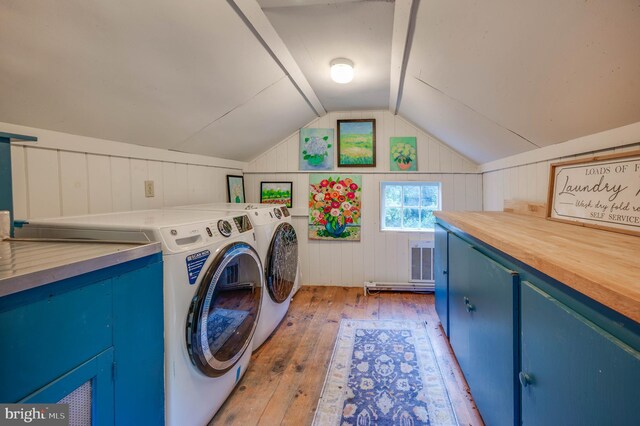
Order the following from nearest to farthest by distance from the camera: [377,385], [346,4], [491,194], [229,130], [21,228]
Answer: [21,228] → [346,4] → [377,385] → [229,130] → [491,194]

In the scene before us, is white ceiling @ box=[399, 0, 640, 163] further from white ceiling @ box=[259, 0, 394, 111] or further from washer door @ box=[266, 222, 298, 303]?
washer door @ box=[266, 222, 298, 303]

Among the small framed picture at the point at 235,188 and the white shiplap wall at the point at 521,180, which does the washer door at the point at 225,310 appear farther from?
the white shiplap wall at the point at 521,180

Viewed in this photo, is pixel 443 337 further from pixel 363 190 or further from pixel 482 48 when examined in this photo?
pixel 482 48

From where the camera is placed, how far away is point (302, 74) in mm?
2143

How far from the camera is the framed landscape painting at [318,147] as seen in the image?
10.4ft

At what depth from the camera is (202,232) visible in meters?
1.26

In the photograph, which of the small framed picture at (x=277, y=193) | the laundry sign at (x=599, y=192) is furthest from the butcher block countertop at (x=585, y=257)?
the small framed picture at (x=277, y=193)

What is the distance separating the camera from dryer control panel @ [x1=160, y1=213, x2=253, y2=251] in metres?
1.11

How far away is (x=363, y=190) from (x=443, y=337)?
160 cm

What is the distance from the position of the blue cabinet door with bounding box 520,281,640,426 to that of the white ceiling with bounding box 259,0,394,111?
1.42 m

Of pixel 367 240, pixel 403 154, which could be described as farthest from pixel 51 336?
pixel 403 154

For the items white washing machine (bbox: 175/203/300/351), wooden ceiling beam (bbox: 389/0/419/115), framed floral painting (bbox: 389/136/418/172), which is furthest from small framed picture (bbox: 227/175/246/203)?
wooden ceiling beam (bbox: 389/0/419/115)

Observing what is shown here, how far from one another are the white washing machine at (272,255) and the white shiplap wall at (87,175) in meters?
0.28

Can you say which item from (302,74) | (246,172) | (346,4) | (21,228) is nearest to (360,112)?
(302,74)
